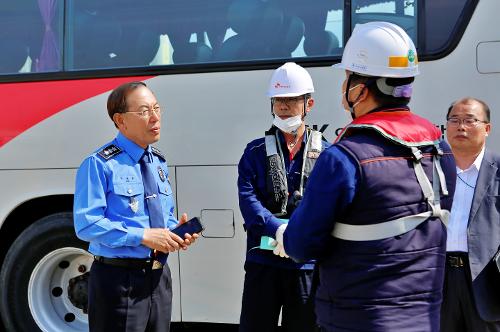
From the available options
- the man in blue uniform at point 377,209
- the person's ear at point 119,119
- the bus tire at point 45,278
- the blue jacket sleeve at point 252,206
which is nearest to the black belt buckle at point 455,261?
the blue jacket sleeve at point 252,206

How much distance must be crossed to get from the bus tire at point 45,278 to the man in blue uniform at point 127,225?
1.78 metres

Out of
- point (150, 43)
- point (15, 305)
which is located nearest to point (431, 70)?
point (150, 43)

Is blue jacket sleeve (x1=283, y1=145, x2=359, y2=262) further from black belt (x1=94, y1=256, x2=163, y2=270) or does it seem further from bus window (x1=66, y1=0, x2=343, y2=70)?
bus window (x1=66, y1=0, x2=343, y2=70)

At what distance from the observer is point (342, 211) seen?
1906mm

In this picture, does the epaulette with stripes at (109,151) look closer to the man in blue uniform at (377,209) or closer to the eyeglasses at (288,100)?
the eyeglasses at (288,100)

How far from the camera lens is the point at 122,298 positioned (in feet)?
8.72

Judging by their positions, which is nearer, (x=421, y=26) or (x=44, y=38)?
(x=421, y=26)

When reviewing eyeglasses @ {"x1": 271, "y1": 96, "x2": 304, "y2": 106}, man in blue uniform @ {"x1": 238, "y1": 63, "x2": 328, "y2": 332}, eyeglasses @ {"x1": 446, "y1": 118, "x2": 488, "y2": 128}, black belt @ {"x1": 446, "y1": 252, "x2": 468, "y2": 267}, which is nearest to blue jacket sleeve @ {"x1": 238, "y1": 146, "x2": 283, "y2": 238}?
man in blue uniform @ {"x1": 238, "y1": 63, "x2": 328, "y2": 332}

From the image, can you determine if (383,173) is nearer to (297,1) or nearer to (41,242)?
(297,1)

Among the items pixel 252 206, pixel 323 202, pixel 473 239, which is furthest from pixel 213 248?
pixel 323 202

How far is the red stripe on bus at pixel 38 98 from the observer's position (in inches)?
173

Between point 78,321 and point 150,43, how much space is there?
2234mm

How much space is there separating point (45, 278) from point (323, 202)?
3.34 meters

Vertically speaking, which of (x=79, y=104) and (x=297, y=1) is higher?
(x=297, y=1)
